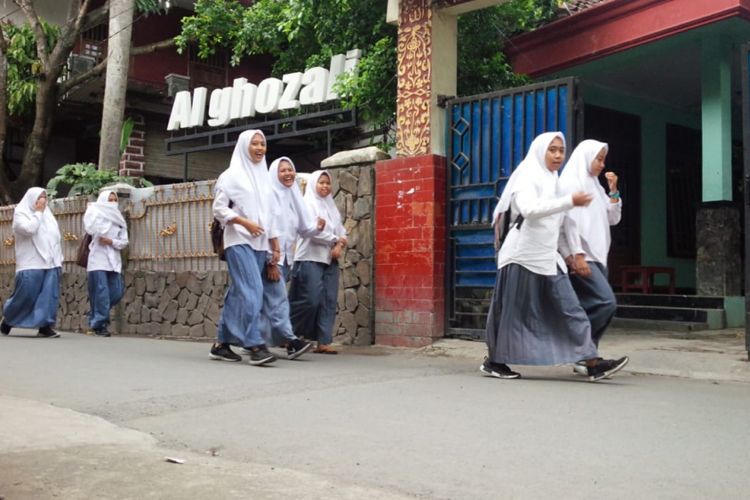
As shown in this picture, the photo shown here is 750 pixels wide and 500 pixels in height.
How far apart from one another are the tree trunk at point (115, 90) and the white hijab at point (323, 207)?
602cm

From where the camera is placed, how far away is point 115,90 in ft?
42.9

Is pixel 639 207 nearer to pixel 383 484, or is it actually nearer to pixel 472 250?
pixel 472 250

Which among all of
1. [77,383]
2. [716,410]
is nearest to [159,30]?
[77,383]

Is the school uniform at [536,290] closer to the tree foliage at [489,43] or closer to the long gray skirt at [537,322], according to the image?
the long gray skirt at [537,322]

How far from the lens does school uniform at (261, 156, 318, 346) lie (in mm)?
7141

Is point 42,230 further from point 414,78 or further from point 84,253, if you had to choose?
point 414,78

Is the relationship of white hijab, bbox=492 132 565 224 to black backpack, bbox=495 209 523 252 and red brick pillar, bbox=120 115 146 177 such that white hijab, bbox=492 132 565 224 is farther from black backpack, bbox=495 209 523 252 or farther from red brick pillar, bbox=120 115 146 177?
red brick pillar, bbox=120 115 146 177

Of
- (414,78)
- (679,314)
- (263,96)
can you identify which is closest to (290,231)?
(414,78)

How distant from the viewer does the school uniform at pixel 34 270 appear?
10.5 m

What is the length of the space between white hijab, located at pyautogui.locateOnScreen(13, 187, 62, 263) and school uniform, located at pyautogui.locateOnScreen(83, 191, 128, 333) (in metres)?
0.42

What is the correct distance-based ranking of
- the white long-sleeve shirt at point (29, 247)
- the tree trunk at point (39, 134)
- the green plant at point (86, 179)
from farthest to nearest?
the tree trunk at point (39, 134), the green plant at point (86, 179), the white long-sleeve shirt at point (29, 247)

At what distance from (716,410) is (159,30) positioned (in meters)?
15.0

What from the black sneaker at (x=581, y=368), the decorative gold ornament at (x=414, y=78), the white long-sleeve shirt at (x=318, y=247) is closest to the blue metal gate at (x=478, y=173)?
the decorative gold ornament at (x=414, y=78)

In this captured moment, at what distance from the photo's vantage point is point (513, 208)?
6.36 metres
